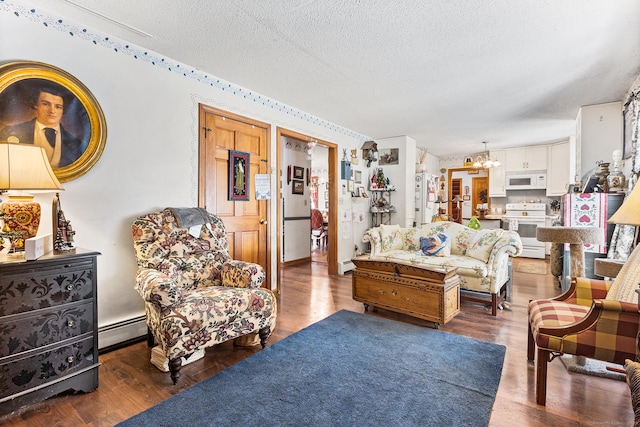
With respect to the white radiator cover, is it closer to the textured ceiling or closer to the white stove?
the textured ceiling

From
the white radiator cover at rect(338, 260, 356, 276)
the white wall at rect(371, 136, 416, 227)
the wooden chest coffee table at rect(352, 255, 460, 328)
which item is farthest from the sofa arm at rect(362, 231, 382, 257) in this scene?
the white wall at rect(371, 136, 416, 227)

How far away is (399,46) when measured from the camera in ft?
8.30

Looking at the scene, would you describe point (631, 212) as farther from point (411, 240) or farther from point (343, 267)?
point (343, 267)

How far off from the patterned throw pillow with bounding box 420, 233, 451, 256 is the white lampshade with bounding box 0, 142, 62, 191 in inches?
147

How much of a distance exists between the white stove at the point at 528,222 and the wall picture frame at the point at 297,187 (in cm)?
459

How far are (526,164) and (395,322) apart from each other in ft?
19.3

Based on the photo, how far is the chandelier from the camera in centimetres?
633

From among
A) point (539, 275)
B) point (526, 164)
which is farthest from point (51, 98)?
point (526, 164)

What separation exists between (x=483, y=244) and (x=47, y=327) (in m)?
4.10

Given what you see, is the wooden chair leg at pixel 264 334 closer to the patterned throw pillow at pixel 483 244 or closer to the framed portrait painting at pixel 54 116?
the framed portrait painting at pixel 54 116

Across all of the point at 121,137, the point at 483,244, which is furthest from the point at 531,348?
the point at 121,137

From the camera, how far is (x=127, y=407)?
5.64ft

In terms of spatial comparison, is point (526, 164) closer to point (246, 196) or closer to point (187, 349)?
point (246, 196)

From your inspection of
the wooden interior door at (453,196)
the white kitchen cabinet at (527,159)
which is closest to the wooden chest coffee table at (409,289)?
the white kitchen cabinet at (527,159)
